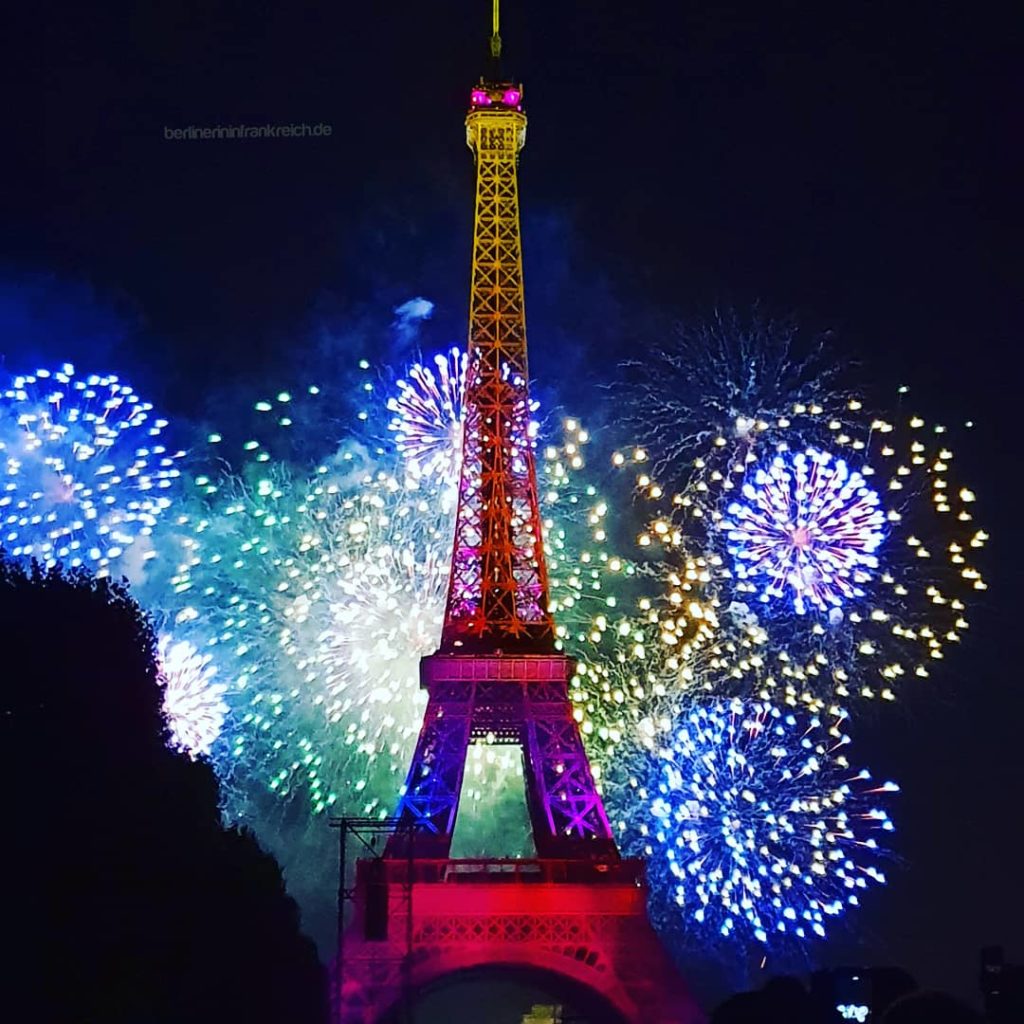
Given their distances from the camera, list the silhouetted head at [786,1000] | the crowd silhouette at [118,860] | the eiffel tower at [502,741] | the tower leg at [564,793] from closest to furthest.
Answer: the crowd silhouette at [118,860], the silhouetted head at [786,1000], the eiffel tower at [502,741], the tower leg at [564,793]

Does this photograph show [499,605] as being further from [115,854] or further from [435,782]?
[115,854]

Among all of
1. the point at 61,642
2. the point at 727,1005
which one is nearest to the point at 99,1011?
the point at 61,642

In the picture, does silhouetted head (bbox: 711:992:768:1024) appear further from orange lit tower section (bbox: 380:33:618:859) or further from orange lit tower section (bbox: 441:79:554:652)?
orange lit tower section (bbox: 441:79:554:652)

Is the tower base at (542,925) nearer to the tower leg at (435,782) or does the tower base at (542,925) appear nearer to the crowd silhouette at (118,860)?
the tower leg at (435,782)

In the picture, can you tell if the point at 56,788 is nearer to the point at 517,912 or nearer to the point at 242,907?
the point at 242,907

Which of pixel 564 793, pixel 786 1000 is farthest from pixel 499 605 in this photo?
pixel 786 1000

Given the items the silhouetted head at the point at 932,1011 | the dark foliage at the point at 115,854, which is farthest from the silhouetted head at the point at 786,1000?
the silhouetted head at the point at 932,1011

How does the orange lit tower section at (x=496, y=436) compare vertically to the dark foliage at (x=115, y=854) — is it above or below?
above
